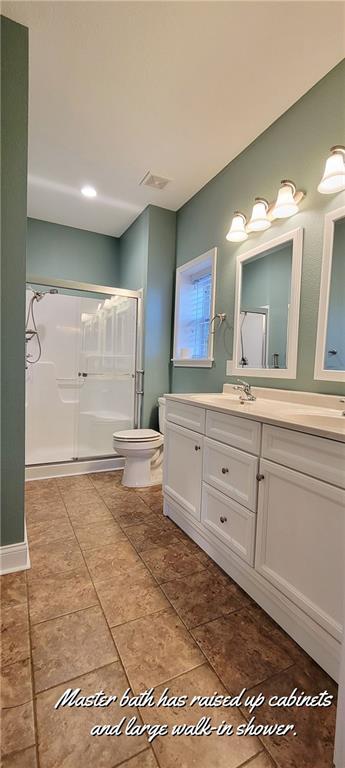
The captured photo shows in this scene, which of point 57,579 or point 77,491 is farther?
point 77,491

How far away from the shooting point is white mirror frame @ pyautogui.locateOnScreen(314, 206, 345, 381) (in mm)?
1506

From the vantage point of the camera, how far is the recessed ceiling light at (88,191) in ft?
8.77

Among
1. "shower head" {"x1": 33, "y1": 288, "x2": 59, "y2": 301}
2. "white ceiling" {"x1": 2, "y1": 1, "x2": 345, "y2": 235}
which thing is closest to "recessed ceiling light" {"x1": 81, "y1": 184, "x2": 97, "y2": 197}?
"white ceiling" {"x1": 2, "y1": 1, "x2": 345, "y2": 235}

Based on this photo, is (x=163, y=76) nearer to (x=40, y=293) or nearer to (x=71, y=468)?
(x=40, y=293)

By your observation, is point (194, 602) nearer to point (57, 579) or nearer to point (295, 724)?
point (295, 724)

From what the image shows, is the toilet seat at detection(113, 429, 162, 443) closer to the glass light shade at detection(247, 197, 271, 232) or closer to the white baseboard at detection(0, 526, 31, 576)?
the white baseboard at detection(0, 526, 31, 576)

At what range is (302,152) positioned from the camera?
1.66 m

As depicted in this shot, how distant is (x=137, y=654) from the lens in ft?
3.52

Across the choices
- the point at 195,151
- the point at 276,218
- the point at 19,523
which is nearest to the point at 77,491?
the point at 19,523

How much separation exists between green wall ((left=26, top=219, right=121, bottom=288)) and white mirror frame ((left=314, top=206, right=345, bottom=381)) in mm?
2717

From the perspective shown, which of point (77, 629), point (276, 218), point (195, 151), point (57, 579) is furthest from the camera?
point (195, 151)

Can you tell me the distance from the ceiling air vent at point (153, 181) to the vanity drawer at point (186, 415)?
1.79 m

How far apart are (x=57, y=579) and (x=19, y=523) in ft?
1.03

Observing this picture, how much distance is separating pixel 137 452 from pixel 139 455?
44mm
